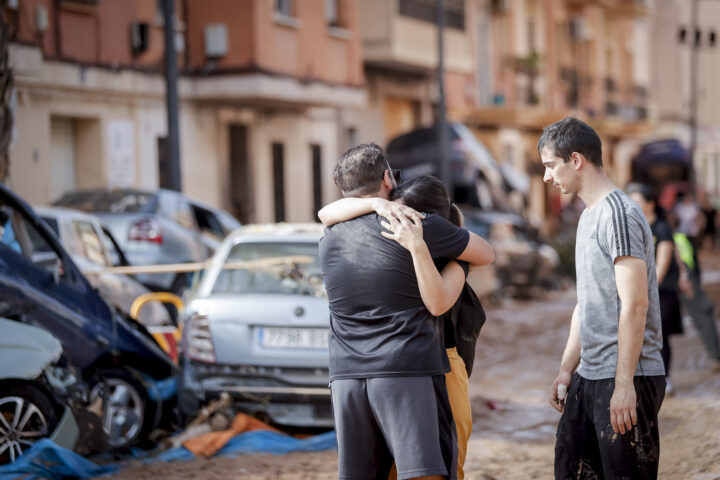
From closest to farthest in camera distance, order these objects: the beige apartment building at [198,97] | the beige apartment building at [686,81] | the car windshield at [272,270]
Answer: the car windshield at [272,270] → the beige apartment building at [198,97] → the beige apartment building at [686,81]

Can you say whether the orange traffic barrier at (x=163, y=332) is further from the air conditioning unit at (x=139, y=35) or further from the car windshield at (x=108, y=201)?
the air conditioning unit at (x=139, y=35)

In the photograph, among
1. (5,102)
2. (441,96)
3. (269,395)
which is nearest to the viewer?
(269,395)

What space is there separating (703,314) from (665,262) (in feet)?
7.21

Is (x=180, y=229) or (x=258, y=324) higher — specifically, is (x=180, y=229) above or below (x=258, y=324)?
above

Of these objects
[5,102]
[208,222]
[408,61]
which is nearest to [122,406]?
[5,102]

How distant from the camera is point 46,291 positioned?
7512mm

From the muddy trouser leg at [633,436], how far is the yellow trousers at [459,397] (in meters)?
0.52

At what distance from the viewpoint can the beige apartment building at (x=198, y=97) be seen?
19703 millimetres

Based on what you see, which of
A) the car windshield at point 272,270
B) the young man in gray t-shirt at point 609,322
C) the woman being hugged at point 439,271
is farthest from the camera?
the car windshield at point 272,270

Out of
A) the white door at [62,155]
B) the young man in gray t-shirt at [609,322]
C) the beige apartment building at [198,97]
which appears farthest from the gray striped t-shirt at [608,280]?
the white door at [62,155]

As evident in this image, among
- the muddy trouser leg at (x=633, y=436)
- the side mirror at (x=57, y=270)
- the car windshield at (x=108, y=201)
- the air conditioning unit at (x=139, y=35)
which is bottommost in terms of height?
the muddy trouser leg at (x=633, y=436)

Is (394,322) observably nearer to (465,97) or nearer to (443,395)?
(443,395)

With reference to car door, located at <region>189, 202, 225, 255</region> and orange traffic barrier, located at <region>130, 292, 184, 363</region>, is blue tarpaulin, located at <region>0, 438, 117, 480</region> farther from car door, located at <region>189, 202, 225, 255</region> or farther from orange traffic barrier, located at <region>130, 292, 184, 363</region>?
car door, located at <region>189, 202, 225, 255</region>

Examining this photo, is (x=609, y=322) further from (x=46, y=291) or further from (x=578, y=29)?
(x=578, y=29)
